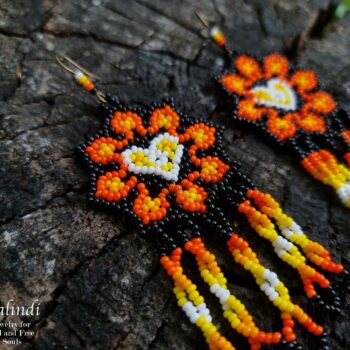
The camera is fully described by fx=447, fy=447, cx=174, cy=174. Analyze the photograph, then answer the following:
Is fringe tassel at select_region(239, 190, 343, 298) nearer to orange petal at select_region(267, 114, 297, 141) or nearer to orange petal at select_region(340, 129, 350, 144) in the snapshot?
orange petal at select_region(267, 114, 297, 141)

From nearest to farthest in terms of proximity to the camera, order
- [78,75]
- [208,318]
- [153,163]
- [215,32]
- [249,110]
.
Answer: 1. [208,318]
2. [153,163]
3. [78,75]
4. [249,110]
5. [215,32]

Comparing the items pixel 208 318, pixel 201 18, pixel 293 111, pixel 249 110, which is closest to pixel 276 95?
pixel 293 111

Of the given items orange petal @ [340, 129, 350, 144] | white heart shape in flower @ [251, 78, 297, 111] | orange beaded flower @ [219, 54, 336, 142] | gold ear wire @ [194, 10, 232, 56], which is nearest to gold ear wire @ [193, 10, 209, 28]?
gold ear wire @ [194, 10, 232, 56]

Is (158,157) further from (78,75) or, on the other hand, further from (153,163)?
(78,75)

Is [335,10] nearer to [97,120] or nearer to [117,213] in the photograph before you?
[97,120]

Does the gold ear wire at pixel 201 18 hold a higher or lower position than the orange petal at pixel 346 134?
higher

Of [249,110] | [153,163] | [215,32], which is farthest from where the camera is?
[215,32]

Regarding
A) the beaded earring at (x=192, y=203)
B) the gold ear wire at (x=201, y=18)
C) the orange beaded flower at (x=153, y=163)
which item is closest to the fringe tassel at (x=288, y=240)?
the beaded earring at (x=192, y=203)

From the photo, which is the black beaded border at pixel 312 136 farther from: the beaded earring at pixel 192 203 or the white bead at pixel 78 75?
the white bead at pixel 78 75
